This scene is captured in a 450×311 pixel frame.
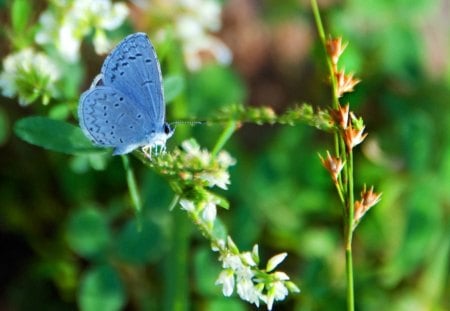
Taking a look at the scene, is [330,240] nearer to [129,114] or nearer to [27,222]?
[27,222]

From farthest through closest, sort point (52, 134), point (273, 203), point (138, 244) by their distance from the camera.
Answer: point (273, 203) < point (138, 244) < point (52, 134)

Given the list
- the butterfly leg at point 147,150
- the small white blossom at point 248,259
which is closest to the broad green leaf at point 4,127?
the butterfly leg at point 147,150

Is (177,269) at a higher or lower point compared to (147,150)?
lower

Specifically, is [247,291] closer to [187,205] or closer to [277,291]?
[277,291]

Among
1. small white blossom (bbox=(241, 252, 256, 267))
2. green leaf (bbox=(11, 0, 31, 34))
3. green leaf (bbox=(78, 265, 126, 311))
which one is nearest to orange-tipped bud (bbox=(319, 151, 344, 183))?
small white blossom (bbox=(241, 252, 256, 267))

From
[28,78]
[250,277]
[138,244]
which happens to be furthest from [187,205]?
[138,244]

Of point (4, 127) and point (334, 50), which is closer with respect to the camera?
point (334, 50)

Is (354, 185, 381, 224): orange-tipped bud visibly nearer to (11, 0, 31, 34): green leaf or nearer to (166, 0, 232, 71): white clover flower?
(11, 0, 31, 34): green leaf
